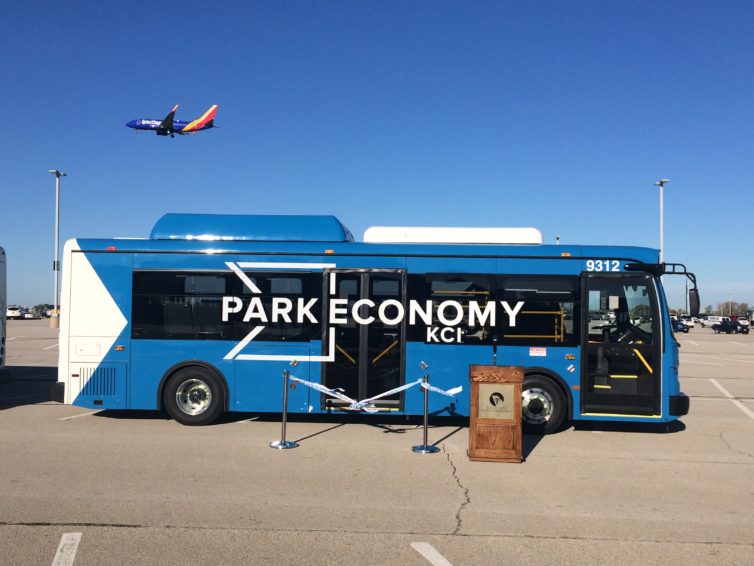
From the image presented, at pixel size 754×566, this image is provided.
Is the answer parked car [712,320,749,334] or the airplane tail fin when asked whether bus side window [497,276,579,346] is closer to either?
the airplane tail fin

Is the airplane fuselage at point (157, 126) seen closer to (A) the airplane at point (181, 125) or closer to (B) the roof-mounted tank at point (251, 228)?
(A) the airplane at point (181, 125)

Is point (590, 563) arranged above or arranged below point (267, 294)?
below

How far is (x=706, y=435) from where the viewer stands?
9203 millimetres

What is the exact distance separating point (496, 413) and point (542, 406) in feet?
5.69

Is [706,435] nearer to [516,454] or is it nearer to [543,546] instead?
[516,454]

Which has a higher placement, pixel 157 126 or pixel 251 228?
pixel 157 126

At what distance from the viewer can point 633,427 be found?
9.70m

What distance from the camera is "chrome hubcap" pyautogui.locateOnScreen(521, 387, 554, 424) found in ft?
29.0

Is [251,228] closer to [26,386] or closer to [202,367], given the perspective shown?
[202,367]

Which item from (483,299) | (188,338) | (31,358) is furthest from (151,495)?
(31,358)

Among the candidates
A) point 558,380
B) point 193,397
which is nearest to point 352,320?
point 193,397

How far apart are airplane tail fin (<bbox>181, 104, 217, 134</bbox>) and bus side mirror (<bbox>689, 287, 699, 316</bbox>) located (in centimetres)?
3131

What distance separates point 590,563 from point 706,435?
19.7 ft

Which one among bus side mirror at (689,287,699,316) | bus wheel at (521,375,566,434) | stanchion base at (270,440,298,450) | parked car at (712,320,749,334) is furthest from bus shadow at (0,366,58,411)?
parked car at (712,320,749,334)
